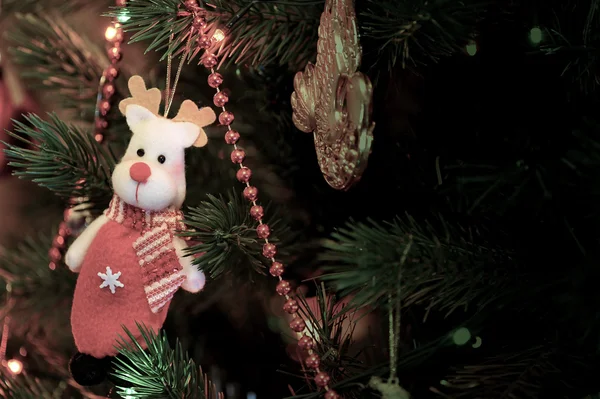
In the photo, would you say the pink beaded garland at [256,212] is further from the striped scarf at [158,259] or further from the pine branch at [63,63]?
the pine branch at [63,63]

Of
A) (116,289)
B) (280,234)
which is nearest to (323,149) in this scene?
(280,234)

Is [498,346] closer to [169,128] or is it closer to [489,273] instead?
[489,273]

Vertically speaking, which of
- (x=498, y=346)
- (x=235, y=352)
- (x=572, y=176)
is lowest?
(x=235, y=352)

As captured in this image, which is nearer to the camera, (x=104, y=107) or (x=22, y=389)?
(x=22, y=389)

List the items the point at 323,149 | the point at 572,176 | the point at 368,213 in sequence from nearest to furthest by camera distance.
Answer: the point at 572,176
the point at 323,149
the point at 368,213

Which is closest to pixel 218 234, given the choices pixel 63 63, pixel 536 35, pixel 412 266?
pixel 412 266

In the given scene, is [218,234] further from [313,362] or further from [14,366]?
[14,366]

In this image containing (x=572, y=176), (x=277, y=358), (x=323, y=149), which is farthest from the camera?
(x=277, y=358)
